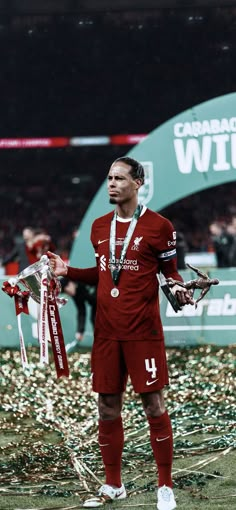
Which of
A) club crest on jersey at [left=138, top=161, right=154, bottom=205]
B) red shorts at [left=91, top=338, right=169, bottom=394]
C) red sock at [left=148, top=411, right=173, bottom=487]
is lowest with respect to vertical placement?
red sock at [left=148, top=411, right=173, bottom=487]

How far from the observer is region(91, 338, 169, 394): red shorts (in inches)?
224

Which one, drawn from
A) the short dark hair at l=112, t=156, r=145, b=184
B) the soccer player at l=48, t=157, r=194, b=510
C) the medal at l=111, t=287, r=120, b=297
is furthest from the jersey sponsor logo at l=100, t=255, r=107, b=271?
the short dark hair at l=112, t=156, r=145, b=184

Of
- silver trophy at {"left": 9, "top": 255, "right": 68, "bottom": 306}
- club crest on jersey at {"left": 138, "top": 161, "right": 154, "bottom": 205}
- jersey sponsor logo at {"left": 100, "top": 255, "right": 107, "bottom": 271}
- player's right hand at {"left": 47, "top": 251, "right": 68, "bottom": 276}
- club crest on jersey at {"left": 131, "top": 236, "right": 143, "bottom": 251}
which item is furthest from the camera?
club crest on jersey at {"left": 138, "top": 161, "right": 154, "bottom": 205}

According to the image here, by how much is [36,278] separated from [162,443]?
1.25 m

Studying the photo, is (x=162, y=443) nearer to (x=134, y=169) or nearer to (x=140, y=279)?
(x=140, y=279)

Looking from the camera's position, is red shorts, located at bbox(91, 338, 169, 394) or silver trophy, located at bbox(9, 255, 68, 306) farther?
silver trophy, located at bbox(9, 255, 68, 306)

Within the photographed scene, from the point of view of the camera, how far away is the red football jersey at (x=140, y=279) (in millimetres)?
A: 5684

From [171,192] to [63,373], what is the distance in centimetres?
762

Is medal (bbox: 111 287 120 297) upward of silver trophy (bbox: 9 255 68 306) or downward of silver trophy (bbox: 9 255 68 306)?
downward

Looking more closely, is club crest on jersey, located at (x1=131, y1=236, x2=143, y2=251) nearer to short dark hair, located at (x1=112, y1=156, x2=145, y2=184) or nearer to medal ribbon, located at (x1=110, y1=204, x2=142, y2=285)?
medal ribbon, located at (x1=110, y1=204, x2=142, y2=285)

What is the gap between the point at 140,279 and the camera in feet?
18.7

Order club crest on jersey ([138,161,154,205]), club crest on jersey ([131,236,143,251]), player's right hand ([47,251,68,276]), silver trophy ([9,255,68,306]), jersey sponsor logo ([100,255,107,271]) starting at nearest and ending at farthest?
club crest on jersey ([131,236,143,251]) < jersey sponsor logo ([100,255,107,271]) < player's right hand ([47,251,68,276]) < silver trophy ([9,255,68,306]) < club crest on jersey ([138,161,154,205])

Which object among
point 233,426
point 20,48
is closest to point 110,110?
point 20,48

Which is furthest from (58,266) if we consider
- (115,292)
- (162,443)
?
(162,443)
